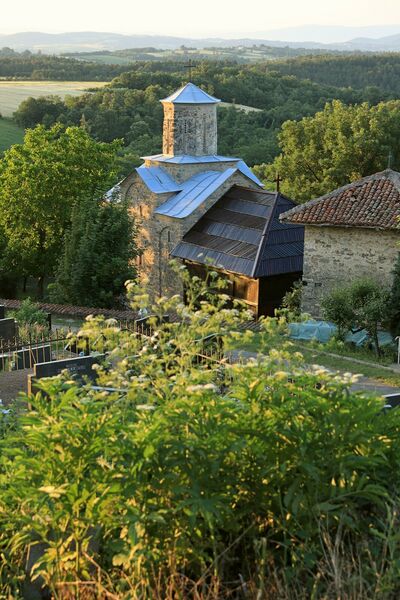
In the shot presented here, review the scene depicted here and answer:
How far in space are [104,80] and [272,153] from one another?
55022 mm

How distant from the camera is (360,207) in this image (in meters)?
24.4

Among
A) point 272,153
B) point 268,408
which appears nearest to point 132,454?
point 268,408

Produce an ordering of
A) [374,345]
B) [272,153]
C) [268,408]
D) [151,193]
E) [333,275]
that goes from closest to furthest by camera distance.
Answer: [268,408]
[374,345]
[333,275]
[151,193]
[272,153]

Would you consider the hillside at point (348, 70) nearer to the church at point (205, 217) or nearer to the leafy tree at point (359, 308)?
the church at point (205, 217)

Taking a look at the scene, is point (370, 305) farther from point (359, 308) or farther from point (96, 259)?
point (96, 259)

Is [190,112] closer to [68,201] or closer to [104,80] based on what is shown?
[68,201]

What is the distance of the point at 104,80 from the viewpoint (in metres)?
112

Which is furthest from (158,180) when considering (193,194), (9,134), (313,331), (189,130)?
(9,134)

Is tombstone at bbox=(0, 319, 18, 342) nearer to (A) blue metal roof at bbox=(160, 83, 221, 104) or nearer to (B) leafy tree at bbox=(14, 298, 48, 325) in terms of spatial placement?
(B) leafy tree at bbox=(14, 298, 48, 325)

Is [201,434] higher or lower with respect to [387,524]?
higher

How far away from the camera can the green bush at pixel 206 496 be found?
545cm

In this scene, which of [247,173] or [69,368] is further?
[247,173]

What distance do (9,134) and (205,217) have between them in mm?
46241

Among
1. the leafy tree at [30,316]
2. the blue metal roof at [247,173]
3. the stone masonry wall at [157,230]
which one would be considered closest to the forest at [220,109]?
the blue metal roof at [247,173]
